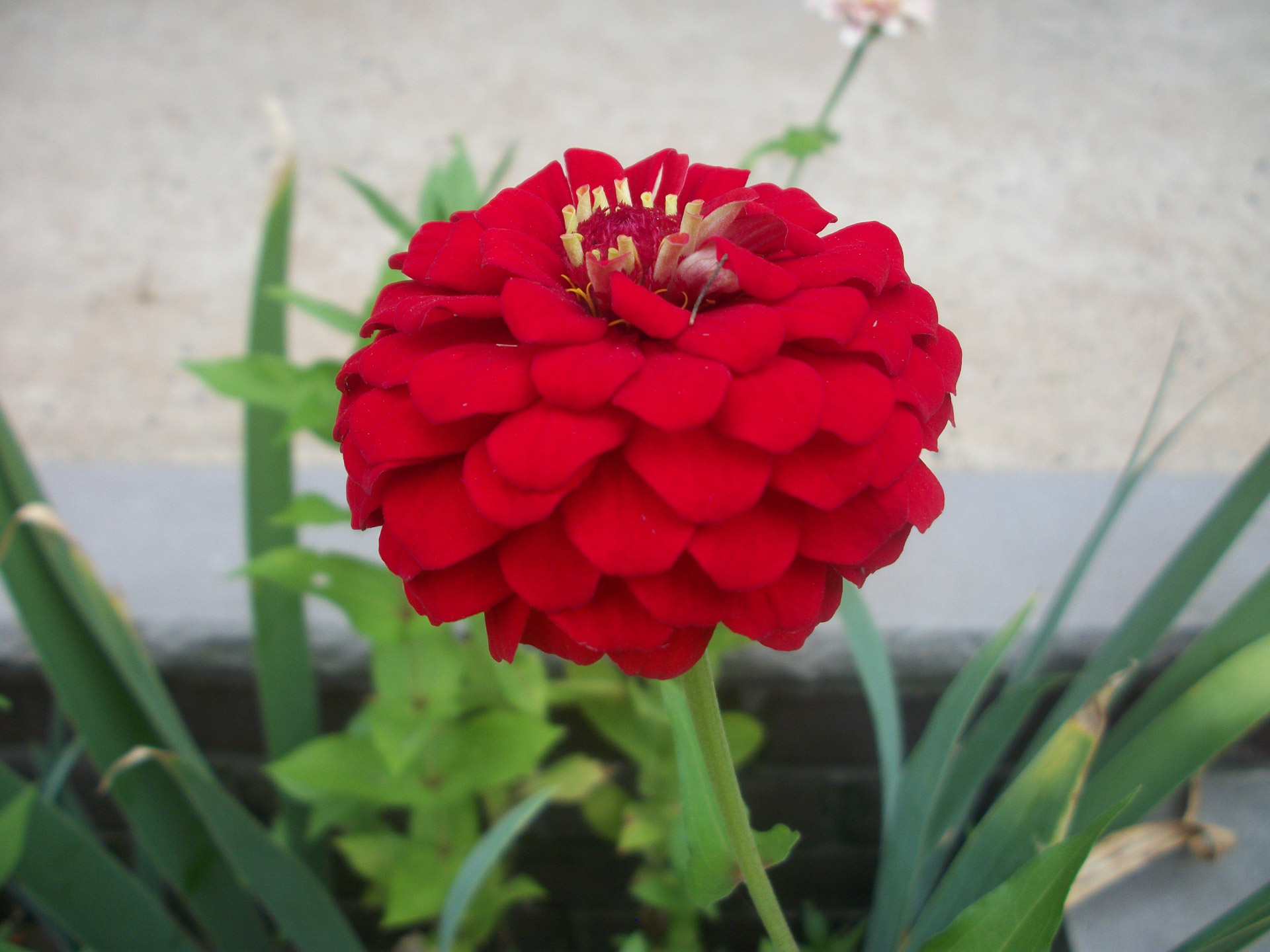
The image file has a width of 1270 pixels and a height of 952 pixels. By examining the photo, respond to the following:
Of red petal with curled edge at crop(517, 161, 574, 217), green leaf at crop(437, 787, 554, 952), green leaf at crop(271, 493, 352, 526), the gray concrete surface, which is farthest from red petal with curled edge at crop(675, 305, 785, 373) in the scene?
the gray concrete surface

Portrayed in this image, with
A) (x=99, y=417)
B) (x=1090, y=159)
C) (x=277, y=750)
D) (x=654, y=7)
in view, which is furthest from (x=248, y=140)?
(x=1090, y=159)

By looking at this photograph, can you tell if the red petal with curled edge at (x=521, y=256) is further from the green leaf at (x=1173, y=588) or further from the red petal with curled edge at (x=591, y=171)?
the green leaf at (x=1173, y=588)

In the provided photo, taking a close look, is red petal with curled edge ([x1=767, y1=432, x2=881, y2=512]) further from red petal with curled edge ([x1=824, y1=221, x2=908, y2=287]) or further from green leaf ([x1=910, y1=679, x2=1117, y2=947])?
green leaf ([x1=910, y1=679, x2=1117, y2=947])

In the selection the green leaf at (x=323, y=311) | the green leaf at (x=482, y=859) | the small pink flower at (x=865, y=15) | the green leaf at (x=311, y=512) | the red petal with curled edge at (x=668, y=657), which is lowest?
the green leaf at (x=482, y=859)

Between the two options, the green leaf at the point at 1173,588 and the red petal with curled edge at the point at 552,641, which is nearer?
the red petal with curled edge at the point at 552,641

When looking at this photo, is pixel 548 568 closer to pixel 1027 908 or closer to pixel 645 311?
pixel 645 311

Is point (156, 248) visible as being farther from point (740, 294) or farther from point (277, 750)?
point (740, 294)

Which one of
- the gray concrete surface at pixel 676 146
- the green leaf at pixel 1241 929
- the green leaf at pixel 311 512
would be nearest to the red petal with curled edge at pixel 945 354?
the green leaf at pixel 1241 929

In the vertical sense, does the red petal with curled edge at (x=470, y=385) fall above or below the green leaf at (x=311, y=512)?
above
